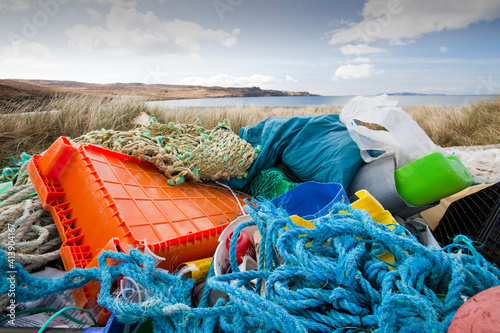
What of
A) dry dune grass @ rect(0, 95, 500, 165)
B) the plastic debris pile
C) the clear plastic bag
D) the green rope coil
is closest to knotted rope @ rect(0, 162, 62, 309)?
the plastic debris pile

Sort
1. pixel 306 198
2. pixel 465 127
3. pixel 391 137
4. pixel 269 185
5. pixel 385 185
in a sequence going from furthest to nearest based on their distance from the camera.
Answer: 1. pixel 465 127
2. pixel 269 185
3. pixel 391 137
4. pixel 385 185
5. pixel 306 198

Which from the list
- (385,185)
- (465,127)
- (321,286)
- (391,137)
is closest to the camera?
(321,286)

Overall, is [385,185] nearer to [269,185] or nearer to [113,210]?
[269,185]

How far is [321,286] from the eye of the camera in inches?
38.5

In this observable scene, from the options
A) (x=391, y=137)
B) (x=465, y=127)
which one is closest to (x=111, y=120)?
(x=391, y=137)

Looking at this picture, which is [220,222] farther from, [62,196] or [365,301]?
[365,301]

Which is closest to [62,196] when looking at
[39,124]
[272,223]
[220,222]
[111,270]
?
[111,270]

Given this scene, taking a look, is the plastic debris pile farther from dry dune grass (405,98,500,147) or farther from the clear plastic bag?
dry dune grass (405,98,500,147)

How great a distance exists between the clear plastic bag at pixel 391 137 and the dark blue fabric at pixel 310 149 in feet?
0.32

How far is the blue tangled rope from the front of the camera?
33.9 inches

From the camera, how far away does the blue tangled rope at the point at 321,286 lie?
0.86 meters

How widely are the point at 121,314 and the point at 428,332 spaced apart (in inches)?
37.2

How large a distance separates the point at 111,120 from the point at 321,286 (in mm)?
4373

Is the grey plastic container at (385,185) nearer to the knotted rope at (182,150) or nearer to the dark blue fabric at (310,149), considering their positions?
the dark blue fabric at (310,149)
